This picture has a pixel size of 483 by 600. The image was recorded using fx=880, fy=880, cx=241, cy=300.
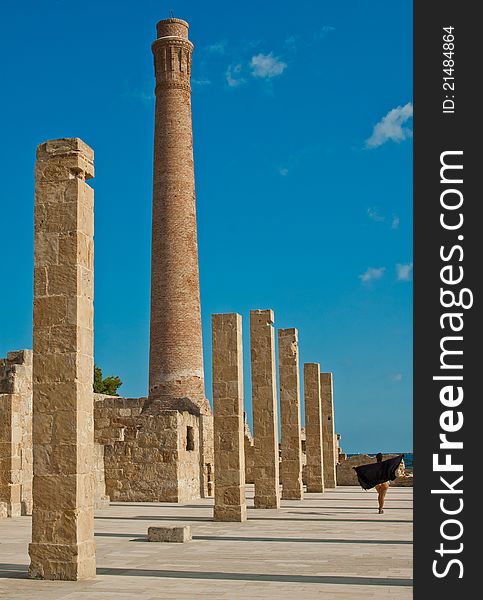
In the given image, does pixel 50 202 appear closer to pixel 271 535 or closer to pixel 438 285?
pixel 438 285

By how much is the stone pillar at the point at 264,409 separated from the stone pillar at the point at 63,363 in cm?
875

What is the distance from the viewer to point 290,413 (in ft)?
68.0

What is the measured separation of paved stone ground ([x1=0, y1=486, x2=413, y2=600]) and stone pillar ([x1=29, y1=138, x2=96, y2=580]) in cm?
43

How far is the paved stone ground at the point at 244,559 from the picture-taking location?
820 centimetres

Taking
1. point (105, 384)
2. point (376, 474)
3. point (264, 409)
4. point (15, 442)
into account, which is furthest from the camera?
point (105, 384)

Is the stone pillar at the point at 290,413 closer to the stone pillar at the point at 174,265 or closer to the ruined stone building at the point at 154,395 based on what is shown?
the ruined stone building at the point at 154,395

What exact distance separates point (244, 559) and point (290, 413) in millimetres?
10419

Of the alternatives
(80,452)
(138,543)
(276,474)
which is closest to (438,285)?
(80,452)

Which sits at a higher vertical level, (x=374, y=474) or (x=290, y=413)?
(x=290, y=413)

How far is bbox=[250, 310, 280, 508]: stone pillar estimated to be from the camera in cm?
1809

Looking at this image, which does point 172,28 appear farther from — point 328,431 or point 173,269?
point 328,431

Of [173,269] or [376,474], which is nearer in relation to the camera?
[376,474]

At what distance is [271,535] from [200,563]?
3.09 m

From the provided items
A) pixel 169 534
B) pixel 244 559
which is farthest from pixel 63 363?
pixel 169 534
